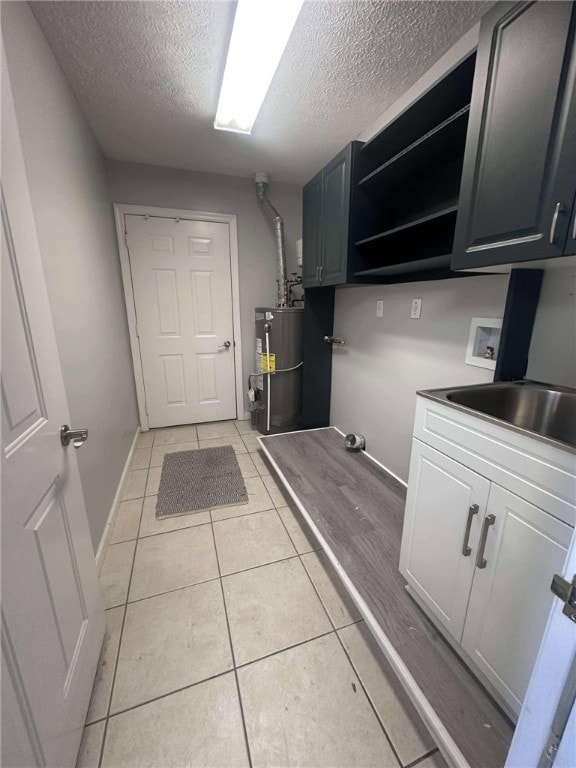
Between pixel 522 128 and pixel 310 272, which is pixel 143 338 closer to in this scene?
pixel 310 272

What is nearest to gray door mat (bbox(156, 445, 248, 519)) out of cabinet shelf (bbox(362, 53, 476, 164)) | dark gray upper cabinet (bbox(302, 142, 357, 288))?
dark gray upper cabinet (bbox(302, 142, 357, 288))

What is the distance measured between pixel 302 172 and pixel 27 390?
121 inches

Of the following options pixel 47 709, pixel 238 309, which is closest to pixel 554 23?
pixel 47 709

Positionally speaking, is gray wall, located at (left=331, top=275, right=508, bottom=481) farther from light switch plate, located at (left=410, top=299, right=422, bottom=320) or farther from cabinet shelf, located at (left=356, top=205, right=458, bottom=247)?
cabinet shelf, located at (left=356, top=205, right=458, bottom=247)

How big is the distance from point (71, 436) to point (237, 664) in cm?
109

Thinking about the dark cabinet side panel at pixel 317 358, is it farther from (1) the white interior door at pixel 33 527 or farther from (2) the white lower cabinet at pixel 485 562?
(1) the white interior door at pixel 33 527

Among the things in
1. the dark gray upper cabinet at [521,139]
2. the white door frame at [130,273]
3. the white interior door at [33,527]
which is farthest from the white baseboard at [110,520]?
the dark gray upper cabinet at [521,139]

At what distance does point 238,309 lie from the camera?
3.27 meters

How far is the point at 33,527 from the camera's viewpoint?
73 cm

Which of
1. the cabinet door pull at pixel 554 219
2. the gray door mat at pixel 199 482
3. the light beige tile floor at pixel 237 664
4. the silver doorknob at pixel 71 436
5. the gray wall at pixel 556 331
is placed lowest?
the light beige tile floor at pixel 237 664

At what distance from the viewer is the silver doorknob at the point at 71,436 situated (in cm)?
95

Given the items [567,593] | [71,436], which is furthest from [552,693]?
[71,436]

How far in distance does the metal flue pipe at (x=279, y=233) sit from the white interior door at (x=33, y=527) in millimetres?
2372

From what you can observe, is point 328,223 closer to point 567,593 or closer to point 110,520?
point 567,593
